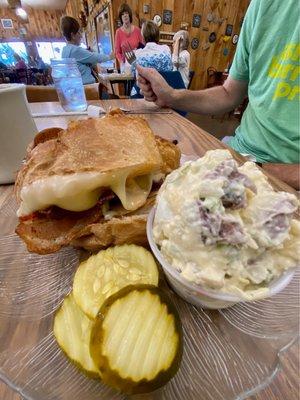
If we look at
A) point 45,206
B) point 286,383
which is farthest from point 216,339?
point 45,206

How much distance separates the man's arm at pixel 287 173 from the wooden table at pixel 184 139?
0.19m

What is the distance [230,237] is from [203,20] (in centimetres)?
570

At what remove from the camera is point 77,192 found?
0.56m

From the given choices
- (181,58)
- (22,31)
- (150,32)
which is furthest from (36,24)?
(181,58)

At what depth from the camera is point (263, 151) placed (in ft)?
4.18

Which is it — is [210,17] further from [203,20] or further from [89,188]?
[89,188]

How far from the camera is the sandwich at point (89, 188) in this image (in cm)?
56

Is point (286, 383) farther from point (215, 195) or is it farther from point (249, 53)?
point (249, 53)

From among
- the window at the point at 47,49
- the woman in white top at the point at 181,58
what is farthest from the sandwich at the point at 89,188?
the window at the point at 47,49

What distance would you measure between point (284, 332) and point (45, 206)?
1.93 ft

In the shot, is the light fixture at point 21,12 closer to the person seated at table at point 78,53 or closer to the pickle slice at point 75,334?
the person seated at table at point 78,53

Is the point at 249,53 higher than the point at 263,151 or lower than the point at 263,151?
higher

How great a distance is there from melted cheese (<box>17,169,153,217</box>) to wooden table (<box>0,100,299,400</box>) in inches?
12.2

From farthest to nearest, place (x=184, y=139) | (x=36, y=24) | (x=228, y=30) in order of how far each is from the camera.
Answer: (x=36, y=24) → (x=228, y=30) → (x=184, y=139)
